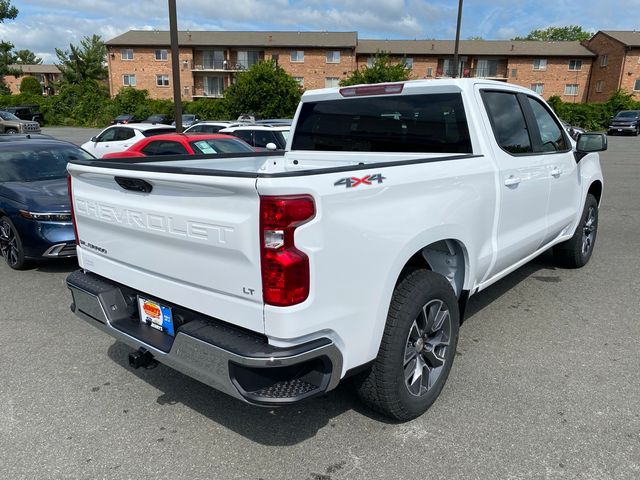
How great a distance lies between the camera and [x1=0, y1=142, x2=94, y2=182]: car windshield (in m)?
6.63

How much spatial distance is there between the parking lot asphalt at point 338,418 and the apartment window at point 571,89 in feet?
207

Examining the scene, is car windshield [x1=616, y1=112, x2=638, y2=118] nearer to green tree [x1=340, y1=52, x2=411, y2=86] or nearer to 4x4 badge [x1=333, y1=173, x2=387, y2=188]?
green tree [x1=340, y1=52, x2=411, y2=86]

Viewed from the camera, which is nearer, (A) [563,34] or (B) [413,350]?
(B) [413,350]

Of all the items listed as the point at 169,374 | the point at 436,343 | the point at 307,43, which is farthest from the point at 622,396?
the point at 307,43

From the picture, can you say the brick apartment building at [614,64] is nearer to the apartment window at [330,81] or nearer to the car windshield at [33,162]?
the apartment window at [330,81]

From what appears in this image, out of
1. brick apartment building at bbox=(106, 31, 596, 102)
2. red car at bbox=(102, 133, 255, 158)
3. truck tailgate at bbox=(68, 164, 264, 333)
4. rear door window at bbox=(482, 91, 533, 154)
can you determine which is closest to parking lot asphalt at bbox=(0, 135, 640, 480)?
truck tailgate at bbox=(68, 164, 264, 333)

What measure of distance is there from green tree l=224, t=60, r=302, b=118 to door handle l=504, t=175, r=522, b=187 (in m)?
34.9

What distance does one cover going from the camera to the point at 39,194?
5984 millimetres

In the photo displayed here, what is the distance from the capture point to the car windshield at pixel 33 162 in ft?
21.7

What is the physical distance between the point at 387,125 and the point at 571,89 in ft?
212

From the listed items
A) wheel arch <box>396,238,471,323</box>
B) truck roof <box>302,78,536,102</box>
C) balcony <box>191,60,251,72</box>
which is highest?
balcony <box>191,60,251,72</box>

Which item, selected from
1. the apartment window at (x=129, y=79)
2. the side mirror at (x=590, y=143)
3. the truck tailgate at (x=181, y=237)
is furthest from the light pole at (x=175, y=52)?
the apartment window at (x=129, y=79)

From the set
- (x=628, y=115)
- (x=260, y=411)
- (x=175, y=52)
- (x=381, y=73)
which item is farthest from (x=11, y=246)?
(x=628, y=115)

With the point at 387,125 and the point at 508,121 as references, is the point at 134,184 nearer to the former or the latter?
the point at 387,125
